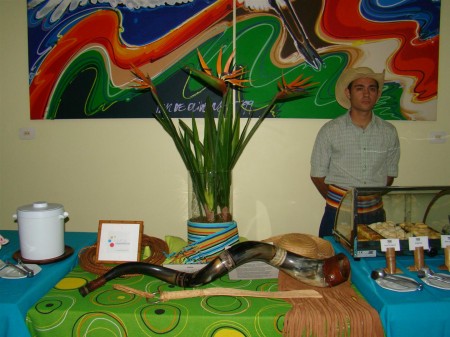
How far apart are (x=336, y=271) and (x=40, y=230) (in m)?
1.06

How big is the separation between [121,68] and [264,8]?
103 cm

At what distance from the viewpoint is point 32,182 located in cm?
246

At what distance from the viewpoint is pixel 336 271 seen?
112 cm

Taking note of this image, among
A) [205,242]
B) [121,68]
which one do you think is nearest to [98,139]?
[121,68]

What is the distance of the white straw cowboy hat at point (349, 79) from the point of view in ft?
6.68

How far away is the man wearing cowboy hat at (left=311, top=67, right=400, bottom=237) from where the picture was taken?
6.72 ft

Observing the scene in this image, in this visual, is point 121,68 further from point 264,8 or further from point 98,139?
point 264,8

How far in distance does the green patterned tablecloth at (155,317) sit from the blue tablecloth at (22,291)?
0.03m

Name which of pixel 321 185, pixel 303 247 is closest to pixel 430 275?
pixel 303 247

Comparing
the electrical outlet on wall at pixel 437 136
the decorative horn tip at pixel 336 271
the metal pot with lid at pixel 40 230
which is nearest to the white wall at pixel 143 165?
the electrical outlet on wall at pixel 437 136

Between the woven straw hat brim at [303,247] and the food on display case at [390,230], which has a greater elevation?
the food on display case at [390,230]

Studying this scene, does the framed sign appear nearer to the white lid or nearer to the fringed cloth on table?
the white lid

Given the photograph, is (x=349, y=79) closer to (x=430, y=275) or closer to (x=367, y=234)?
(x=367, y=234)

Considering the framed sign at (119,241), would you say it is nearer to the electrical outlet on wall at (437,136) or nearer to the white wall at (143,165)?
the white wall at (143,165)
